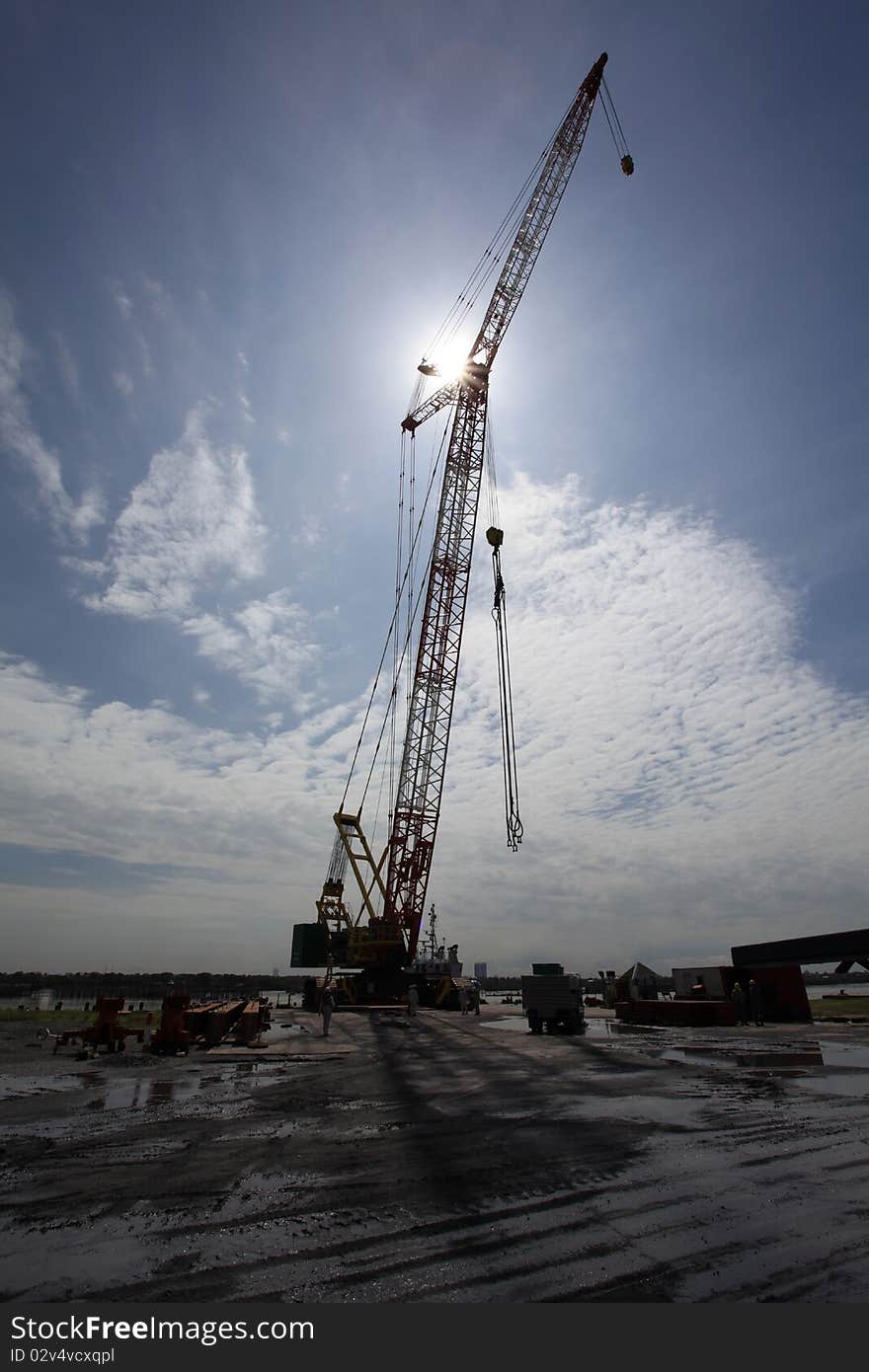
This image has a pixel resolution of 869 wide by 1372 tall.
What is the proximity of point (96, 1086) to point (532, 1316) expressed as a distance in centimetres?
1364

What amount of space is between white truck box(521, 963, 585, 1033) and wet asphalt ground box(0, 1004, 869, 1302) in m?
12.7

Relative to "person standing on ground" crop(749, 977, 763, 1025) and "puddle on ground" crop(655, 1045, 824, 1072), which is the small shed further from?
"puddle on ground" crop(655, 1045, 824, 1072)

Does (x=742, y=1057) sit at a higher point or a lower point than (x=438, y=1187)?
higher

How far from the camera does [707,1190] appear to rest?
7387 mm

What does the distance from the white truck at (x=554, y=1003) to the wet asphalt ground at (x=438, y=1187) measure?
12.7 metres

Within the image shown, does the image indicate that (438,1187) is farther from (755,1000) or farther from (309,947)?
(309,947)

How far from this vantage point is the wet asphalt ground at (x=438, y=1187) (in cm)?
532

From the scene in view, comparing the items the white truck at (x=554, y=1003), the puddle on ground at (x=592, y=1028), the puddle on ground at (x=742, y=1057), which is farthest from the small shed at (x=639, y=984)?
the puddle on ground at (x=742, y=1057)

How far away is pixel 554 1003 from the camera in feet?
93.5

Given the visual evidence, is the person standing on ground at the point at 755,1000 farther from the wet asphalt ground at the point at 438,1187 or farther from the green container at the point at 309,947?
the green container at the point at 309,947

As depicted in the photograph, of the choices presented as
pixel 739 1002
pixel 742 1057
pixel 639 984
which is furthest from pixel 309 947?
pixel 742 1057

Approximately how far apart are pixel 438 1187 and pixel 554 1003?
23.0 metres

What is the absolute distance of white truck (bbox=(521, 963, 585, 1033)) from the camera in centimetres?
2833

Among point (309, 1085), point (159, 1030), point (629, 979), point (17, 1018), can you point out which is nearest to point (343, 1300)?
point (309, 1085)
